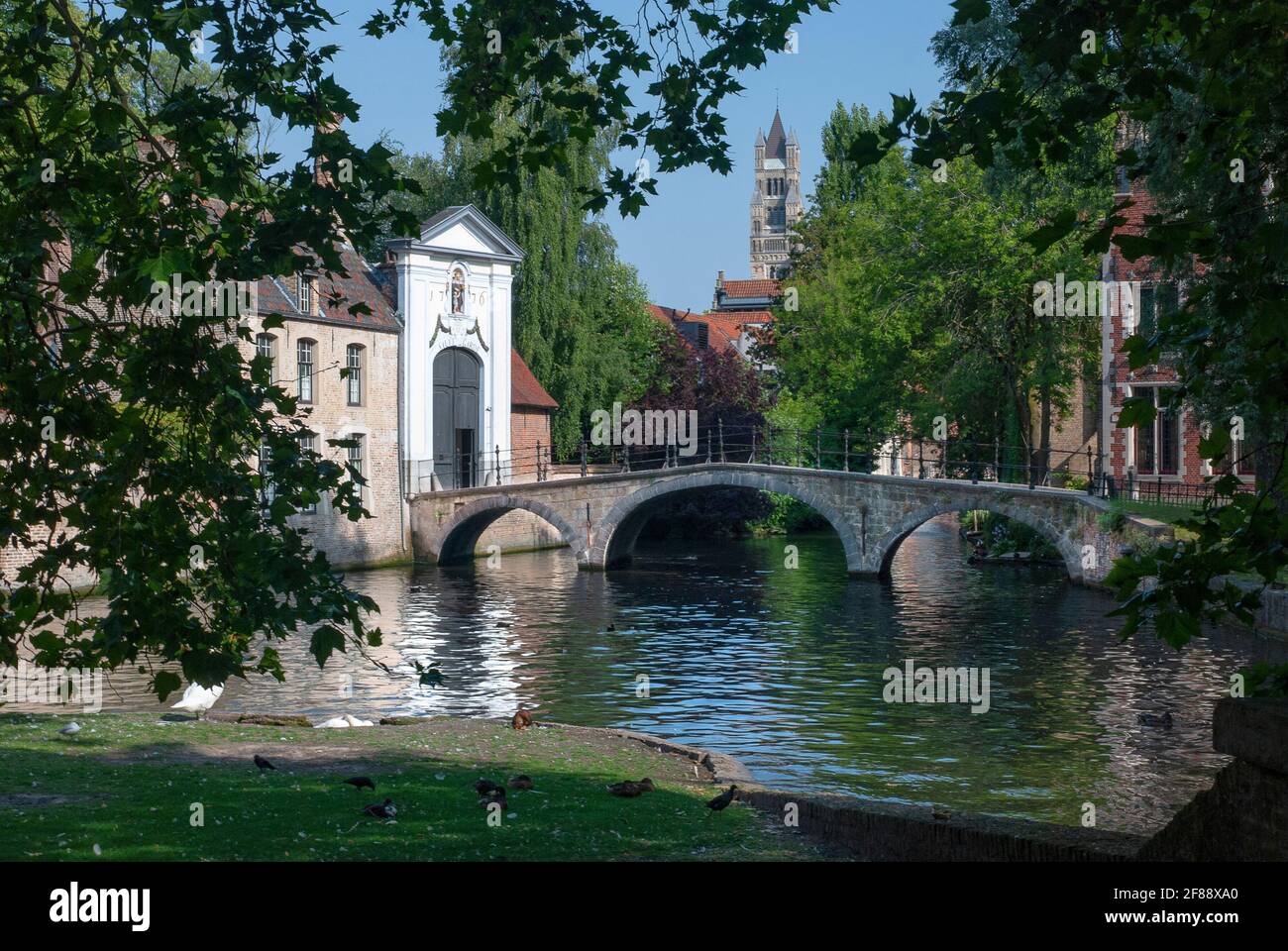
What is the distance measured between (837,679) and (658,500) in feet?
65.5

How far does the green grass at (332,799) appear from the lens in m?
7.62

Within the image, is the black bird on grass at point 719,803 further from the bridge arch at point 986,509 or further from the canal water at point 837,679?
the bridge arch at point 986,509

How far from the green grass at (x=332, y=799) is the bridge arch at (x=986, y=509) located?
19.3 meters

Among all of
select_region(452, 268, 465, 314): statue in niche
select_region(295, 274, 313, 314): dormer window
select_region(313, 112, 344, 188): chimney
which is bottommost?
select_region(313, 112, 344, 188): chimney

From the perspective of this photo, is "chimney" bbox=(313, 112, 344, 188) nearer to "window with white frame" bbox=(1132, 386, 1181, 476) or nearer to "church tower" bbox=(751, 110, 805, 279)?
"window with white frame" bbox=(1132, 386, 1181, 476)

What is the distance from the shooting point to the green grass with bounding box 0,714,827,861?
7621mm

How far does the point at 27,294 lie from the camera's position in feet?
22.5

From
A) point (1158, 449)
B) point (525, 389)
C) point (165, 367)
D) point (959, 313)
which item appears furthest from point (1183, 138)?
point (525, 389)

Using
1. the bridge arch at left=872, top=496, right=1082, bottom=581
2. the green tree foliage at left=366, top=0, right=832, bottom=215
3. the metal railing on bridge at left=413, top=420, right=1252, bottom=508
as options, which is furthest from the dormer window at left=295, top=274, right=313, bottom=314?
the green tree foliage at left=366, top=0, right=832, bottom=215

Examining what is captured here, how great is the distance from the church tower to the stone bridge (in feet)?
384

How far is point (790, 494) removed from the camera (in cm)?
3750

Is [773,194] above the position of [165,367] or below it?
above

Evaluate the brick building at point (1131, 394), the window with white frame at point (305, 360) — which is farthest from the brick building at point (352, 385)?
the brick building at point (1131, 394)

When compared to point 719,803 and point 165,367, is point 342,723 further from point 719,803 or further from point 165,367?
point 165,367
